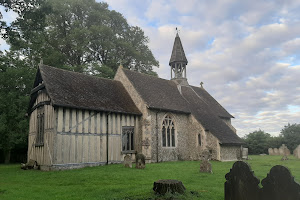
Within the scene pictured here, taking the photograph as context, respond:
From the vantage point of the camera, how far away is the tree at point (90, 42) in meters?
28.3

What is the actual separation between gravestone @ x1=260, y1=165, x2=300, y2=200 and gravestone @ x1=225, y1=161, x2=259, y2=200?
0.25 meters

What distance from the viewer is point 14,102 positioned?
24.5m

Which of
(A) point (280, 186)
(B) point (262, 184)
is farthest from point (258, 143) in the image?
(A) point (280, 186)

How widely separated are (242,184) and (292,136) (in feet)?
122

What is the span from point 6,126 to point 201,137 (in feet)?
59.7

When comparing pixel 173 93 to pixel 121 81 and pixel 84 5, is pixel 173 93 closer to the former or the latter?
pixel 121 81

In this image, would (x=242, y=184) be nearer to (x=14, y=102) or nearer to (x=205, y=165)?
(x=205, y=165)

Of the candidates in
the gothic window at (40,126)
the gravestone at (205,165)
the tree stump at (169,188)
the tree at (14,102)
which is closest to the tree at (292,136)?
the gravestone at (205,165)

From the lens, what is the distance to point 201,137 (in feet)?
72.1

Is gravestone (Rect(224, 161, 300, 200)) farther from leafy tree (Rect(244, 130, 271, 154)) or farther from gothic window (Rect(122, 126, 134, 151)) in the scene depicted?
leafy tree (Rect(244, 130, 271, 154))

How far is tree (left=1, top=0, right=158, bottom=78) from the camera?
92.9 ft

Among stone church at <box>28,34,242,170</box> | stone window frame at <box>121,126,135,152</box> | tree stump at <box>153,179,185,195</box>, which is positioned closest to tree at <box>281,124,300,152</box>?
stone church at <box>28,34,242,170</box>

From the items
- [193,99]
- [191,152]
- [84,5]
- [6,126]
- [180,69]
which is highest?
[84,5]

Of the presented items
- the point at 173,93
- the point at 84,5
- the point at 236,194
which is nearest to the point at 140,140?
the point at 173,93
